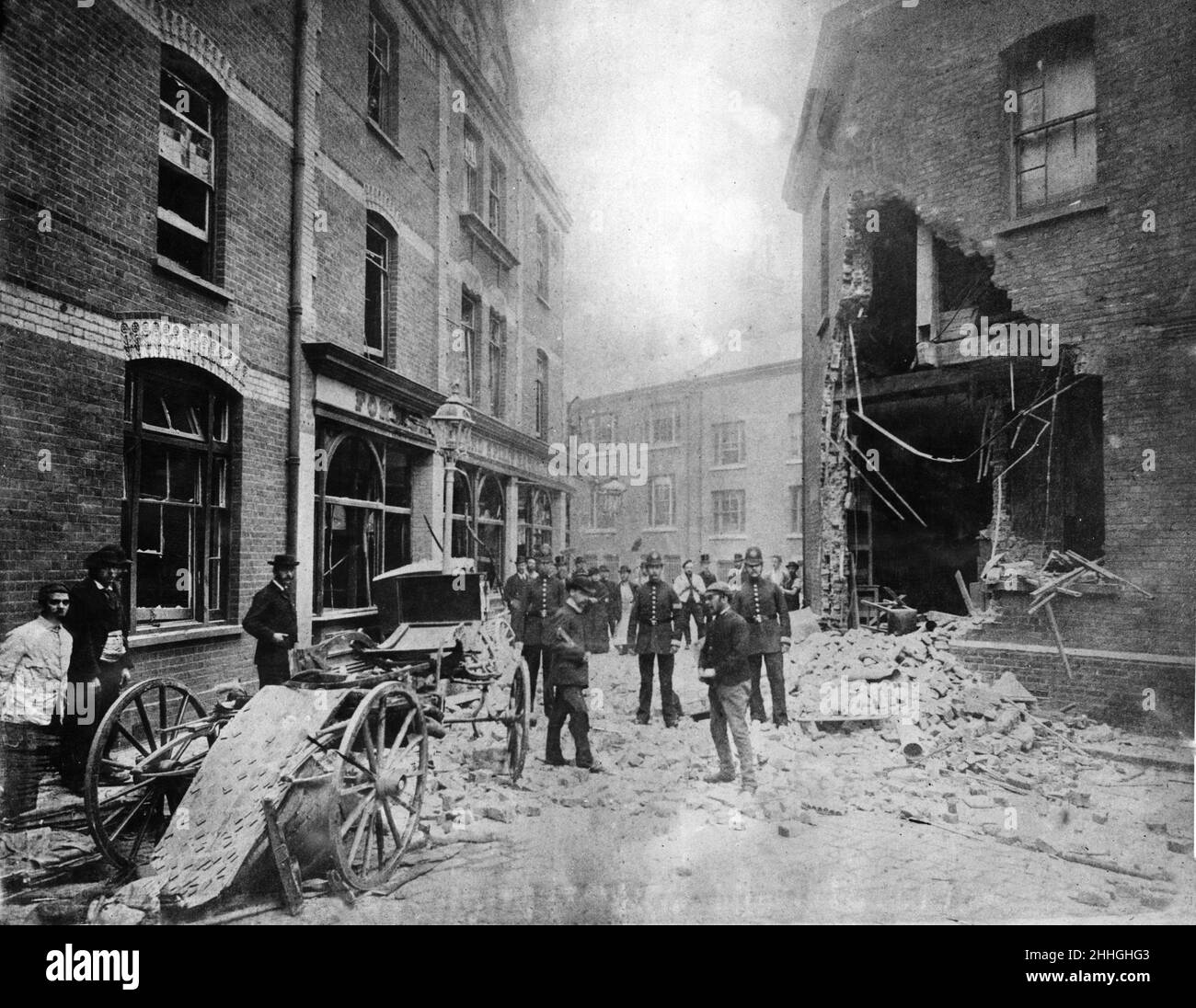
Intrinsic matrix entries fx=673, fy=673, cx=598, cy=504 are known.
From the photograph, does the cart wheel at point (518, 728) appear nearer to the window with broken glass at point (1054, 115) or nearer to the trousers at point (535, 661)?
the trousers at point (535, 661)

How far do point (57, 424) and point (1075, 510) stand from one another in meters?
8.17

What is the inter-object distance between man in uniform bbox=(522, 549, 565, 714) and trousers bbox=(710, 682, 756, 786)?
56.7 inches

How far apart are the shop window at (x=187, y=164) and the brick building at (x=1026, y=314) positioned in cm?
478

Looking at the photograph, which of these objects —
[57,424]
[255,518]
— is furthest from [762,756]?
[57,424]

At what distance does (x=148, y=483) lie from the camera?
493 cm

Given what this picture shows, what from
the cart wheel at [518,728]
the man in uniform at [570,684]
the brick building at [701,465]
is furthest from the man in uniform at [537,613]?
the brick building at [701,465]

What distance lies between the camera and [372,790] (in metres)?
3.61

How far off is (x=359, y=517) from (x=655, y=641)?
10.5 feet

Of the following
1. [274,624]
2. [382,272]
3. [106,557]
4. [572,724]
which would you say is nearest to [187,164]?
[382,272]

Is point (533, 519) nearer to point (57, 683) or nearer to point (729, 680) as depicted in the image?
point (729, 680)

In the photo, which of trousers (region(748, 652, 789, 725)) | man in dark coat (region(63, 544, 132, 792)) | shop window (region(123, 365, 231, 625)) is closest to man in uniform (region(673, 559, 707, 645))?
trousers (region(748, 652, 789, 725))

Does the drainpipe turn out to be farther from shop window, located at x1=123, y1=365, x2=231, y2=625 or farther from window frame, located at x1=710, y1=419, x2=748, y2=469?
window frame, located at x1=710, y1=419, x2=748, y2=469
